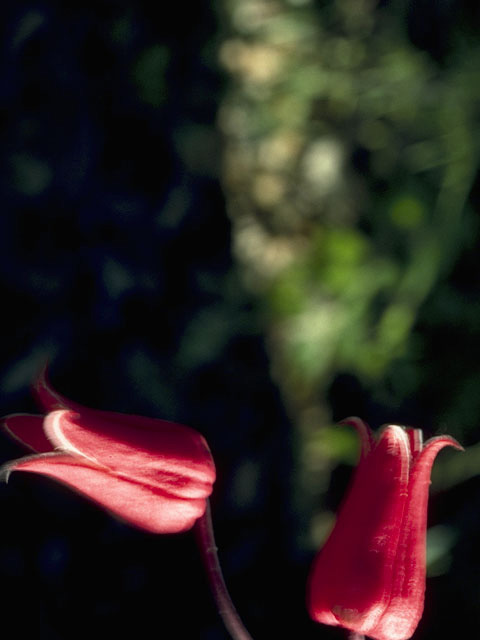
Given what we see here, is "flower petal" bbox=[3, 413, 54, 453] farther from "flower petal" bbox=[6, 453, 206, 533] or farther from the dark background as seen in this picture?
the dark background

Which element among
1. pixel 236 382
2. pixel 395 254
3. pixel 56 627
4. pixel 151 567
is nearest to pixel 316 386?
pixel 236 382

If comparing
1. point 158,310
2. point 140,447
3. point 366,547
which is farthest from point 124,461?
point 158,310

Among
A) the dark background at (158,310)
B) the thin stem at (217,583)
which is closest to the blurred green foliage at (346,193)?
the dark background at (158,310)

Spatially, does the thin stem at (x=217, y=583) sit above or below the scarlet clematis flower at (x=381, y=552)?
below

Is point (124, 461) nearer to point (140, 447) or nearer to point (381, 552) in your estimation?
point (140, 447)

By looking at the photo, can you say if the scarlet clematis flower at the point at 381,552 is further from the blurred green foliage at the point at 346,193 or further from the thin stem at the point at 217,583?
the blurred green foliage at the point at 346,193

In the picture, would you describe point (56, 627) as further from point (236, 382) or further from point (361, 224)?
point (361, 224)

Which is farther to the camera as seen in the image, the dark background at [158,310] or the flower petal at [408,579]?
the dark background at [158,310]
